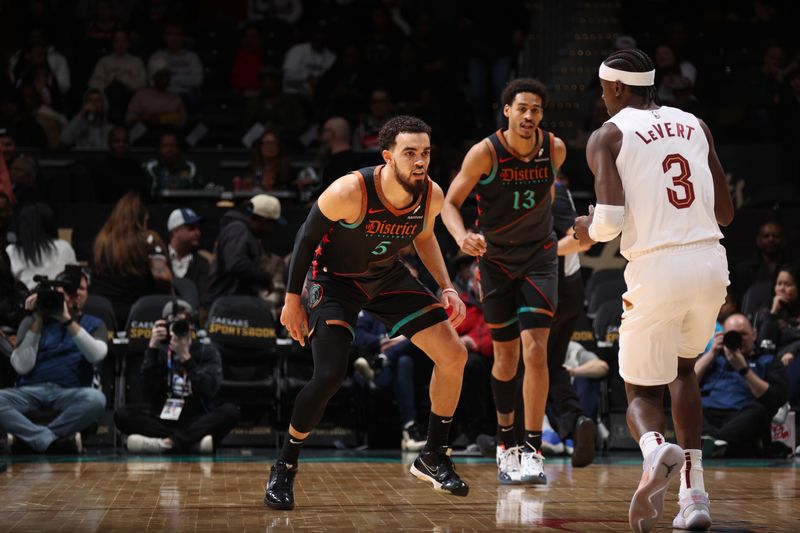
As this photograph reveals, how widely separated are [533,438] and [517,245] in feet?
3.65

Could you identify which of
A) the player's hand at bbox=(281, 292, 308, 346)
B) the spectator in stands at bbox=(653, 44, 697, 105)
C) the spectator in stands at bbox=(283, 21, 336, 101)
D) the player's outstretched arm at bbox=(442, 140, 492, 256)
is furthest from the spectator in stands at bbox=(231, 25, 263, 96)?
the player's hand at bbox=(281, 292, 308, 346)

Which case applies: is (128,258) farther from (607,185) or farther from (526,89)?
(607,185)

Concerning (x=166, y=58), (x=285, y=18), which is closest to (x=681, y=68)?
(x=285, y=18)

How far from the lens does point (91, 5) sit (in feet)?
48.5

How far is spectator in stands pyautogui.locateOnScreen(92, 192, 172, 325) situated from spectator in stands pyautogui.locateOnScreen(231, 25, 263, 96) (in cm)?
430

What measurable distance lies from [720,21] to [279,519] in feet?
36.2

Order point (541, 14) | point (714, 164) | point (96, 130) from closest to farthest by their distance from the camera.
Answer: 1. point (714, 164)
2. point (96, 130)
3. point (541, 14)

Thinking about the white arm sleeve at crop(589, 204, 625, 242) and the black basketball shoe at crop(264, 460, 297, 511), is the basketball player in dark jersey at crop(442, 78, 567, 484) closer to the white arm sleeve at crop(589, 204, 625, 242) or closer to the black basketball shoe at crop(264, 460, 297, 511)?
the black basketball shoe at crop(264, 460, 297, 511)

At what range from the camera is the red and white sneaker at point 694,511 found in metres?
4.98

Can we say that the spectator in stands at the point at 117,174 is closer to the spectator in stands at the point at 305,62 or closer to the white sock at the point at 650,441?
the spectator in stands at the point at 305,62

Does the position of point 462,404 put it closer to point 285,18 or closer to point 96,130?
point 96,130

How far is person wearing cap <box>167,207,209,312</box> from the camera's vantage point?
1027 cm

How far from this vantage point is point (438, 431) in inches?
243

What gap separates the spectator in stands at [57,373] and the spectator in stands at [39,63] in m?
4.91
